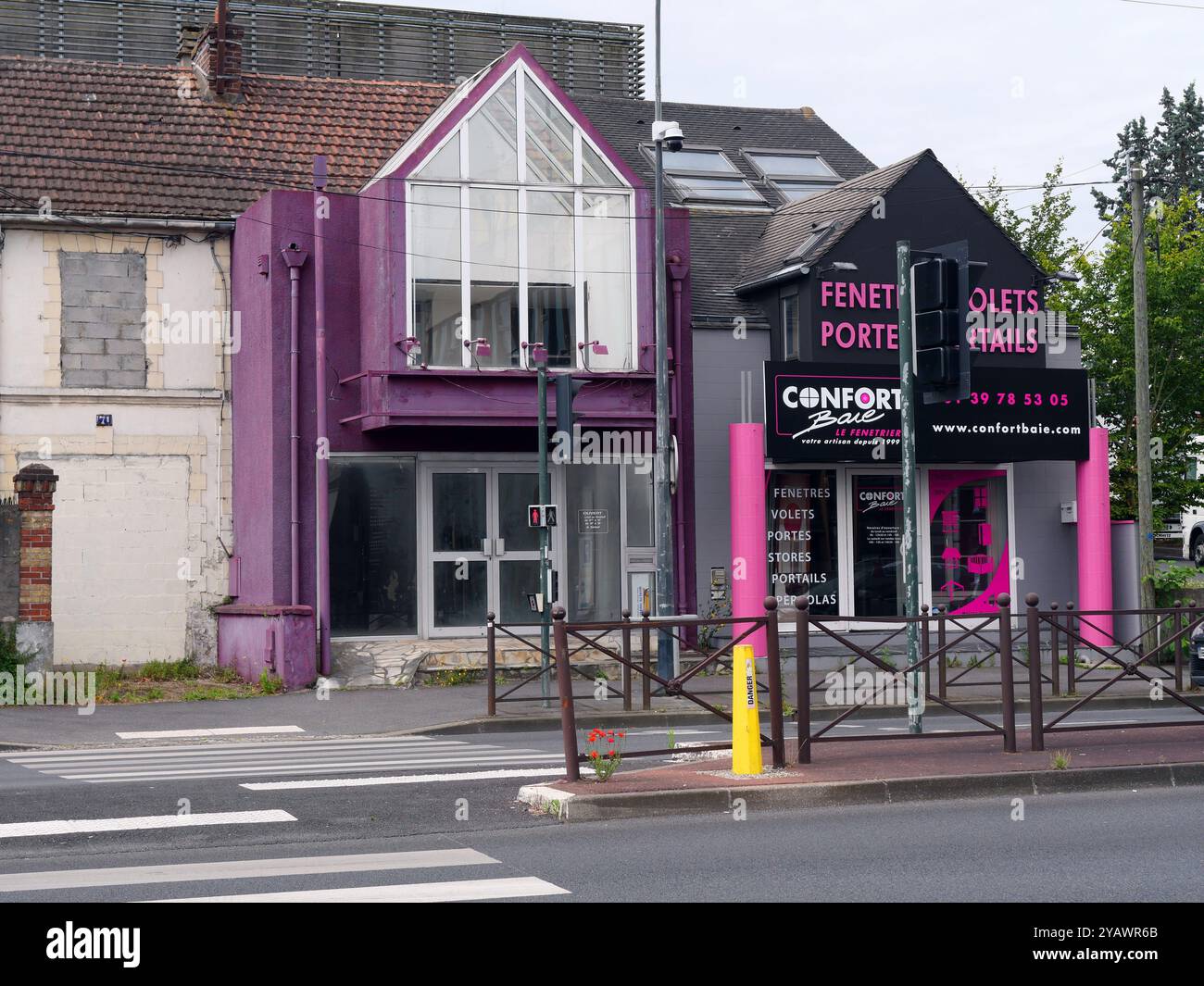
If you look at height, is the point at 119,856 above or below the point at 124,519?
below

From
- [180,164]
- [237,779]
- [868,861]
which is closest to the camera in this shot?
[868,861]

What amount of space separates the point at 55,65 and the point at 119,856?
1836 cm

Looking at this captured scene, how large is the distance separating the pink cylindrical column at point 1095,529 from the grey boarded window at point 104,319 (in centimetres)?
1493

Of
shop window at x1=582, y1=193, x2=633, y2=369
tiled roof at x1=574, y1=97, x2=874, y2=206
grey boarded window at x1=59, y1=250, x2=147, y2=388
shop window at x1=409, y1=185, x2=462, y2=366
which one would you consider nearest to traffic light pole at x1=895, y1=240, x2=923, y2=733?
shop window at x1=582, y1=193, x2=633, y2=369

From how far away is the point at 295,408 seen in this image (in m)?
20.7

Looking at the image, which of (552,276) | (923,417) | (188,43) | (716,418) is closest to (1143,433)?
(923,417)

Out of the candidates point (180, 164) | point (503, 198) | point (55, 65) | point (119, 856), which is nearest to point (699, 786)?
point (119, 856)

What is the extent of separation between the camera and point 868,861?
8.28 m

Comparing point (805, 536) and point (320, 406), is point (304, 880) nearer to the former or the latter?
point (320, 406)

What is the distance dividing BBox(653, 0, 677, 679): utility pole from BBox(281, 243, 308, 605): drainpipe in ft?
16.4

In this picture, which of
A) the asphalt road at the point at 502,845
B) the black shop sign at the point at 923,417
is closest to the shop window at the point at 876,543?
the black shop sign at the point at 923,417

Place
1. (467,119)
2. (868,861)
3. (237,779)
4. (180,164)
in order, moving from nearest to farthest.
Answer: (868,861) < (237,779) < (467,119) < (180,164)
